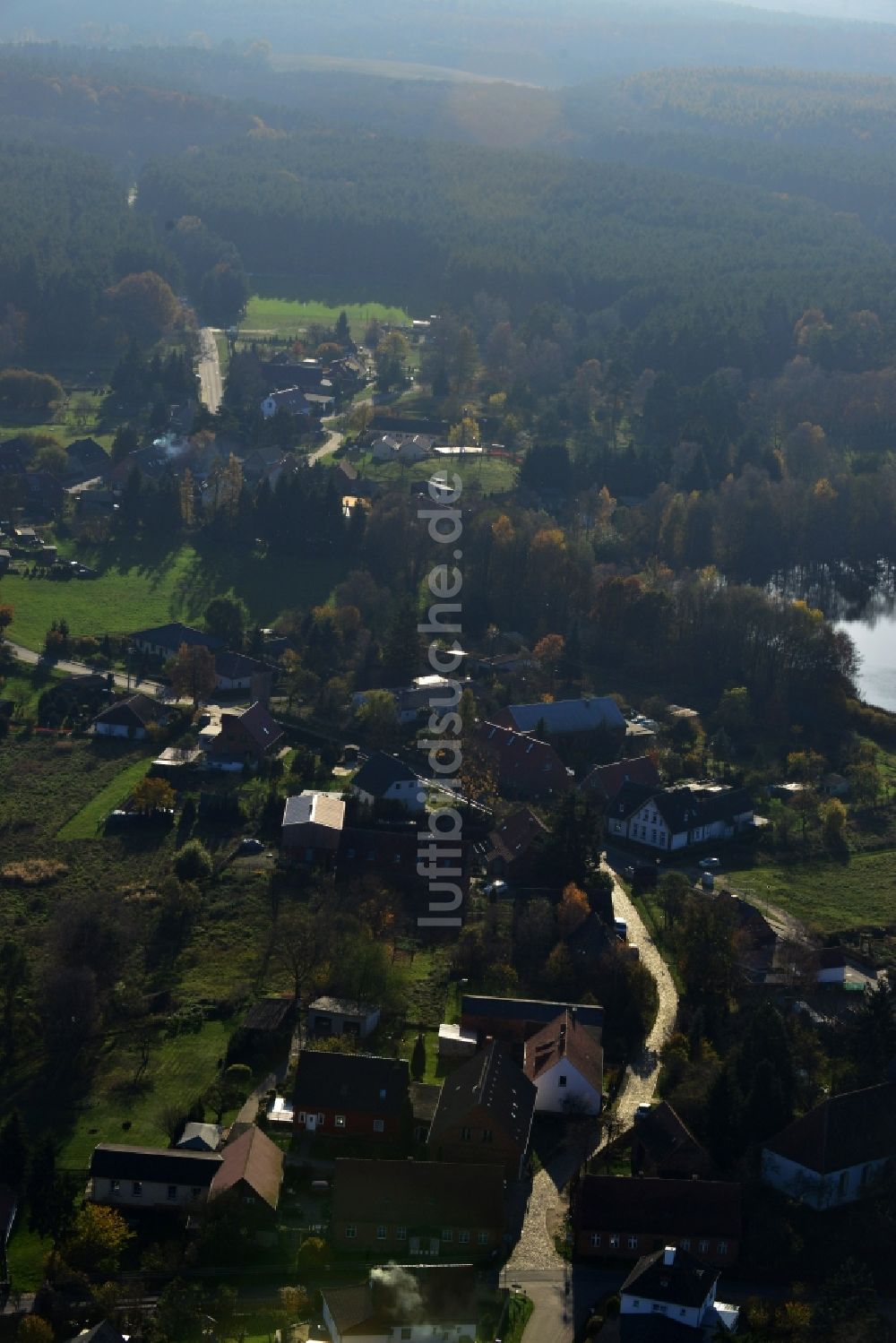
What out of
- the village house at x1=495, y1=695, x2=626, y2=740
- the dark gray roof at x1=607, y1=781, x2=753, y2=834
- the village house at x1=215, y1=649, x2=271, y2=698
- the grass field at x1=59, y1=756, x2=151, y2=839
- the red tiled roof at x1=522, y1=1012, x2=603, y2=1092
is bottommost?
the village house at x1=215, y1=649, x2=271, y2=698

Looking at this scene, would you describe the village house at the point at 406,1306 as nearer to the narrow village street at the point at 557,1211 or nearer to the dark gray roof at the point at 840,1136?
the narrow village street at the point at 557,1211

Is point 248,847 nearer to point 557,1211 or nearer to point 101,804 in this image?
point 101,804

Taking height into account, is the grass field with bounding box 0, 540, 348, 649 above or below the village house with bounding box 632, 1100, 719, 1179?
below

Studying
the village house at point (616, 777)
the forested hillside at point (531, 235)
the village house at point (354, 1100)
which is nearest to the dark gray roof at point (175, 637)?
the village house at point (616, 777)

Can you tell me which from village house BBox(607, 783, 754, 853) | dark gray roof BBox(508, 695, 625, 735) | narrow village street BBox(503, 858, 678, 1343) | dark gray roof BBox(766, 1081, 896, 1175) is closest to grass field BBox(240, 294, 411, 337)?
dark gray roof BBox(508, 695, 625, 735)

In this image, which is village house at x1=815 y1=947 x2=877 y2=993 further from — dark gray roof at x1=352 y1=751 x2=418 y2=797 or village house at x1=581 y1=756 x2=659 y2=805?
dark gray roof at x1=352 y1=751 x2=418 y2=797

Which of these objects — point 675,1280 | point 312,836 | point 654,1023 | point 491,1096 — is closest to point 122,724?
point 312,836

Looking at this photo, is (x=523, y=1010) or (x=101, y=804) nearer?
(x=523, y=1010)
